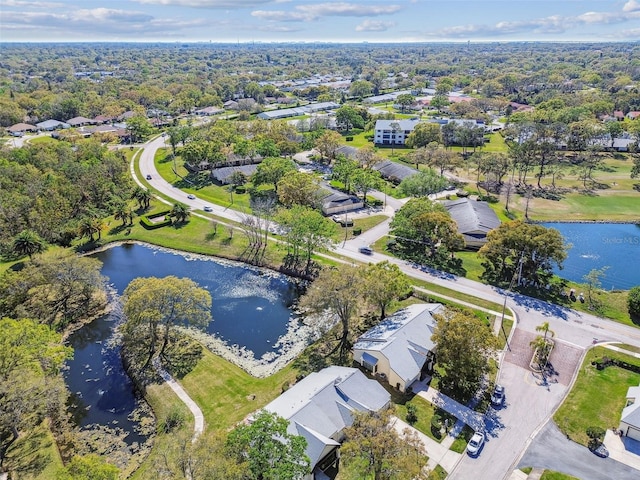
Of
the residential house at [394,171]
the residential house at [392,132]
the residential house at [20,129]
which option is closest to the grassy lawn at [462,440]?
the residential house at [394,171]

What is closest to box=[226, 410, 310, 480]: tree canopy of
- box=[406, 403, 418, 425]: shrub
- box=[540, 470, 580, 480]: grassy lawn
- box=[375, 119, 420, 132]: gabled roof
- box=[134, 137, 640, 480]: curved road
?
box=[406, 403, 418, 425]: shrub

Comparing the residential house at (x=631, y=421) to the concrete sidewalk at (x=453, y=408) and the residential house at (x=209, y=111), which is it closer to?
the concrete sidewalk at (x=453, y=408)

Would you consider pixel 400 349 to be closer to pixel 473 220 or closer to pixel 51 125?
pixel 473 220

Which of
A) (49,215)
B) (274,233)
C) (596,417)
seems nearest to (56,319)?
(49,215)

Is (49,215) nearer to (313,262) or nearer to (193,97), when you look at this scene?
(313,262)

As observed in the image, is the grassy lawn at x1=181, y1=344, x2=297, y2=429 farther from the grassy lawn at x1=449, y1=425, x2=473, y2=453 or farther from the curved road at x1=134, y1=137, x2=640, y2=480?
the curved road at x1=134, y1=137, x2=640, y2=480
